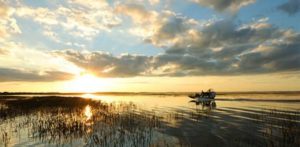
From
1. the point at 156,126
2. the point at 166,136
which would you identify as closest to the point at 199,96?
the point at 156,126

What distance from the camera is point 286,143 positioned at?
17078 mm

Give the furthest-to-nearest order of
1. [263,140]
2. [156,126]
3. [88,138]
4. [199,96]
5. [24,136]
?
[199,96]
[156,126]
[24,136]
[88,138]
[263,140]

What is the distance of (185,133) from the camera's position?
22.6 m

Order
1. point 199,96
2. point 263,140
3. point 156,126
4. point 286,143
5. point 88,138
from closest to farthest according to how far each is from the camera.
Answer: point 286,143 → point 263,140 → point 88,138 → point 156,126 → point 199,96

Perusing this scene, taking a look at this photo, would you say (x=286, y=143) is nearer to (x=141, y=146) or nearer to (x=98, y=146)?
(x=141, y=146)

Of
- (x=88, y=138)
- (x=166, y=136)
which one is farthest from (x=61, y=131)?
(x=166, y=136)

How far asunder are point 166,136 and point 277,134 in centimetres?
801

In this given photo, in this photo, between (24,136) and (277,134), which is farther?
(24,136)

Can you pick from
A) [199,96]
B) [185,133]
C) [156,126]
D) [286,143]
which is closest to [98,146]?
[185,133]

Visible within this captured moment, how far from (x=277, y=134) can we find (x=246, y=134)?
6.98 feet

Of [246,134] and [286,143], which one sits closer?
[286,143]

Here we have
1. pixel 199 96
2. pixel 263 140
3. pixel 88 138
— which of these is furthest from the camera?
pixel 199 96

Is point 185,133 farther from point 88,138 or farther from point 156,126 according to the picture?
point 88,138

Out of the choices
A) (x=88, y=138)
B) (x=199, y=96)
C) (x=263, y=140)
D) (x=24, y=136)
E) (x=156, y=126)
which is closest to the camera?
(x=263, y=140)
